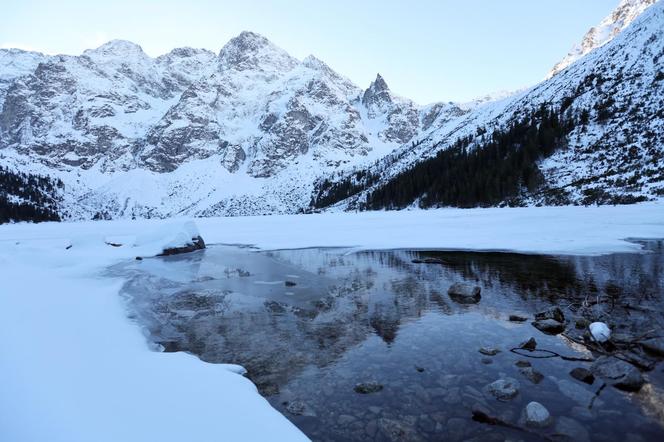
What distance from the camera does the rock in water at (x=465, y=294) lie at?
1227 cm

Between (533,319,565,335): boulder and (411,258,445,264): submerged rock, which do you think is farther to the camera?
(411,258,445,264): submerged rock

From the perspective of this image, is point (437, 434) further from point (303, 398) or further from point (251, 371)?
point (251, 371)

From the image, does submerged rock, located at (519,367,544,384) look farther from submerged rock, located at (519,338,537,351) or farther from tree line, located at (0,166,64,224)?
tree line, located at (0,166,64,224)

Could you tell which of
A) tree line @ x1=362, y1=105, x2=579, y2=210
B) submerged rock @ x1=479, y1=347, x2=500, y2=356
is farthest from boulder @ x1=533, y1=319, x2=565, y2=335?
tree line @ x1=362, y1=105, x2=579, y2=210

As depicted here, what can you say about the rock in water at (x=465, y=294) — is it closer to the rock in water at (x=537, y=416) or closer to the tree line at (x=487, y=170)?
the rock in water at (x=537, y=416)

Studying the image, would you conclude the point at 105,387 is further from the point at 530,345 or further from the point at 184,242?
the point at 184,242

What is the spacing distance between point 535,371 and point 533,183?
241ft

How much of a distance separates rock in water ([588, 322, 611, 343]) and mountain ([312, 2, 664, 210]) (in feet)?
156

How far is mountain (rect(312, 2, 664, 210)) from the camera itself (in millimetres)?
58719

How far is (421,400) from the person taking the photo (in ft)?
21.2

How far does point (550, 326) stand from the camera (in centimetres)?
934

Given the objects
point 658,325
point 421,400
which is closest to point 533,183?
point 658,325

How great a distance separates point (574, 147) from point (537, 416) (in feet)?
273

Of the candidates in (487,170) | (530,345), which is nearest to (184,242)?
(530,345)
